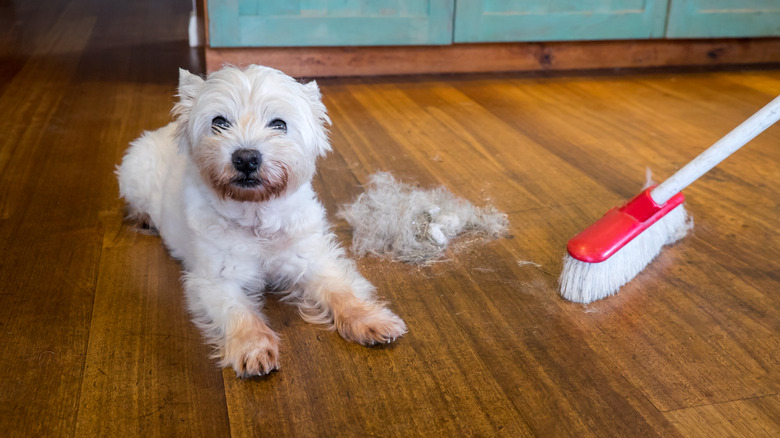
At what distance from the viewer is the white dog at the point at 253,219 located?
1.34 metres

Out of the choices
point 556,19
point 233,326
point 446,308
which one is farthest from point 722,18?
point 233,326

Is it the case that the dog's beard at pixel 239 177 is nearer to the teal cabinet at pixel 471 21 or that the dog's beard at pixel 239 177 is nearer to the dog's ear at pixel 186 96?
the dog's ear at pixel 186 96

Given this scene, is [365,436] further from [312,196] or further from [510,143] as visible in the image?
[510,143]

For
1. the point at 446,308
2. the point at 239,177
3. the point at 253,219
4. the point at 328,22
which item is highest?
the point at 328,22

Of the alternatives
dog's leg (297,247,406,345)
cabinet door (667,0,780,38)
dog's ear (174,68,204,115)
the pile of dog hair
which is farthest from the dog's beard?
cabinet door (667,0,780,38)

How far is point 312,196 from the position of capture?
5.21 ft

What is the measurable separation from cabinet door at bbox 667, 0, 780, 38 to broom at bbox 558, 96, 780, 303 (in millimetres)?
2272

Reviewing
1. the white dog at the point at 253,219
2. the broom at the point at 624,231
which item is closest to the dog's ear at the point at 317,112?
the white dog at the point at 253,219

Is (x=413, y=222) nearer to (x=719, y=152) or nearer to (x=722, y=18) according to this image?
(x=719, y=152)

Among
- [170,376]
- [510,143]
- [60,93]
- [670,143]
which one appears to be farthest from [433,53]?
[170,376]

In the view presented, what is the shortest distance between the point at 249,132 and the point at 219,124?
0.08 metres

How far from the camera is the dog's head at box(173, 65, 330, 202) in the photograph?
1.34m

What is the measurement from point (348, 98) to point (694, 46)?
1.95 meters

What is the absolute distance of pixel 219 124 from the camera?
4.50 ft
